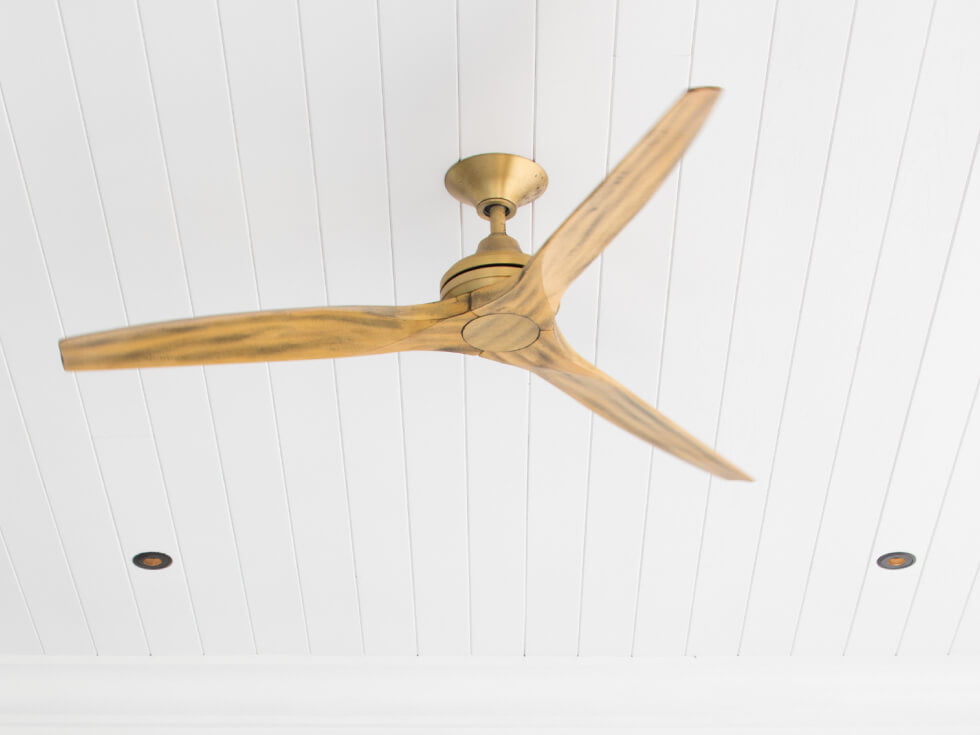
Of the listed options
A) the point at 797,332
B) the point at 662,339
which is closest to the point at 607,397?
the point at 662,339

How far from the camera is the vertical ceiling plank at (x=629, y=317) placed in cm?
138

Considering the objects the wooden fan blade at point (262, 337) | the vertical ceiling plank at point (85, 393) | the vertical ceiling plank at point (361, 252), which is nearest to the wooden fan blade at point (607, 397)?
the wooden fan blade at point (262, 337)

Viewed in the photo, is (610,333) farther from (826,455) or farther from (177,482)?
(177,482)

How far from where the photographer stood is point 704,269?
1639mm

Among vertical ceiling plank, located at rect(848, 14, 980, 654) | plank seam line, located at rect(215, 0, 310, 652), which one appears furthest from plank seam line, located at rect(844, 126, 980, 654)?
plank seam line, located at rect(215, 0, 310, 652)

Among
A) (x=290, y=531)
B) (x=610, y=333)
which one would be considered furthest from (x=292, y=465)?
(x=610, y=333)

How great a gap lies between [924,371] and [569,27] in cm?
96

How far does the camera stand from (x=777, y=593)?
2277 millimetres

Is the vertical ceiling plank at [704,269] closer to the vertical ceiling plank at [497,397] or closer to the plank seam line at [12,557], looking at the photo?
the vertical ceiling plank at [497,397]

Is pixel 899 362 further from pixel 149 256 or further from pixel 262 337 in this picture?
pixel 149 256

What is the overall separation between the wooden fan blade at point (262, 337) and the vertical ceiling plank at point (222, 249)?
0.43 metres

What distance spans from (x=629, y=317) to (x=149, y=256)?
831 millimetres

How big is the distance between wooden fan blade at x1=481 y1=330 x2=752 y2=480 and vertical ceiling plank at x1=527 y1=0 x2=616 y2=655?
1.13ft

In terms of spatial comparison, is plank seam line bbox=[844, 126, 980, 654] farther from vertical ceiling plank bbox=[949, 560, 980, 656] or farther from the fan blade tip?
the fan blade tip
